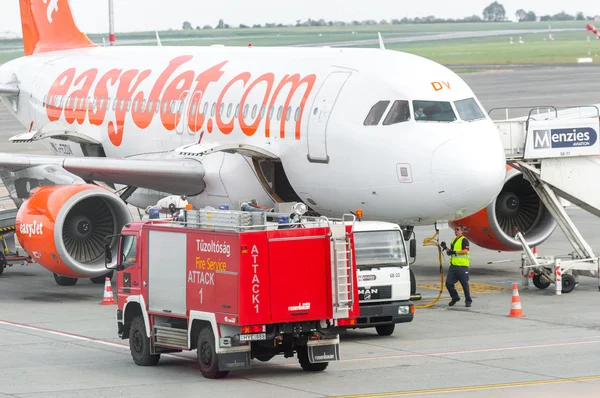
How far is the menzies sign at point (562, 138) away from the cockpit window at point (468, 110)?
237 cm

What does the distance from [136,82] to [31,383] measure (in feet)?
49.0

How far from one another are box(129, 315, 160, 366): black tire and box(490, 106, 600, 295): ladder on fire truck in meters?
9.57

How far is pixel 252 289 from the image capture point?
16734 mm

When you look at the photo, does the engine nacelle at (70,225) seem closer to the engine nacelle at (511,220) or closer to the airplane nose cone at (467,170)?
the airplane nose cone at (467,170)

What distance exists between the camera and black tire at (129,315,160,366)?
60.8 ft

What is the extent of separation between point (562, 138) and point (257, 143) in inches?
239

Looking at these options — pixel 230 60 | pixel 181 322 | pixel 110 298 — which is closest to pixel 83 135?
pixel 230 60

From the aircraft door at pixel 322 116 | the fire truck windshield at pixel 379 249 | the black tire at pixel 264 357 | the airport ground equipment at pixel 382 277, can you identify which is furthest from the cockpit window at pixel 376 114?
the black tire at pixel 264 357

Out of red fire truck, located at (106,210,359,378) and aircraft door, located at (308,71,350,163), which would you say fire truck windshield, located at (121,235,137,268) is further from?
aircraft door, located at (308,71,350,163)

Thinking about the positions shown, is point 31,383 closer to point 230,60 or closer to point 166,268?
point 166,268

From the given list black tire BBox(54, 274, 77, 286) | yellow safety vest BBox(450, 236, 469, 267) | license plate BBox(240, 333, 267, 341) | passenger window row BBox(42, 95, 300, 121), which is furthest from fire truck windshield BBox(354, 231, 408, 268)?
black tire BBox(54, 274, 77, 286)

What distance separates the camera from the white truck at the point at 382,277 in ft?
67.5

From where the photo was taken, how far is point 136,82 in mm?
31203

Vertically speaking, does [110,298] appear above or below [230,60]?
below
